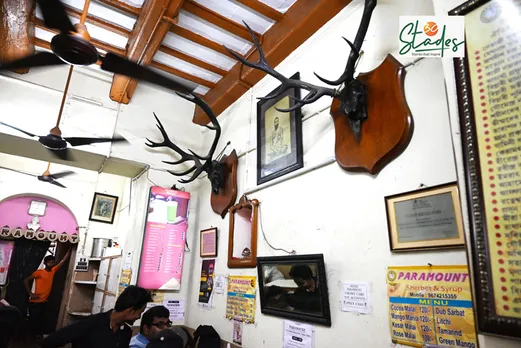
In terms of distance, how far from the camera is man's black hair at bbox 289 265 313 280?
2223 mm

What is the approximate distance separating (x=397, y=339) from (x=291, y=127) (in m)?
1.70

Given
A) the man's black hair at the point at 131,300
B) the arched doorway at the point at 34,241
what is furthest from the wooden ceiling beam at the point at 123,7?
the arched doorway at the point at 34,241

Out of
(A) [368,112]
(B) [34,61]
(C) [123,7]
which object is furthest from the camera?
(C) [123,7]

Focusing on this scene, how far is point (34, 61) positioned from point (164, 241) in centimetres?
217

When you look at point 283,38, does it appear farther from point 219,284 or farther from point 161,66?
point 219,284

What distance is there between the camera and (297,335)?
7.39 feet

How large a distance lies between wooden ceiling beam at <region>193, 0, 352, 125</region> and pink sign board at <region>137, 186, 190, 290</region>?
1309mm

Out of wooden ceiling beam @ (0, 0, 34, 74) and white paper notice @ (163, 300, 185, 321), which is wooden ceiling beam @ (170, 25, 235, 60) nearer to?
wooden ceiling beam @ (0, 0, 34, 74)

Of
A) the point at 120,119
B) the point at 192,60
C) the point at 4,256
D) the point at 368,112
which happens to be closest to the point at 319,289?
the point at 368,112

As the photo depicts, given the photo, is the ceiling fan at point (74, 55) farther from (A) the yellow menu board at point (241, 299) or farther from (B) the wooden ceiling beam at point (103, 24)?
(A) the yellow menu board at point (241, 299)

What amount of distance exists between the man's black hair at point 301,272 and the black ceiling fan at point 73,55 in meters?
1.49

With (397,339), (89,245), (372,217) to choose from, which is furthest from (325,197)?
(89,245)

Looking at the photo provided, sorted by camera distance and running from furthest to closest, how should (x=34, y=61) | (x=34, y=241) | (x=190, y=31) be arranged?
(x=34, y=241) < (x=190, y=31) < (x=34, y=61)

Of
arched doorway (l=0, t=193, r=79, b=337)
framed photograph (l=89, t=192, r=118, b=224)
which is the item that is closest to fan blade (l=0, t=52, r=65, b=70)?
framed photograph (l=89, t=192, r=118, b=224)
